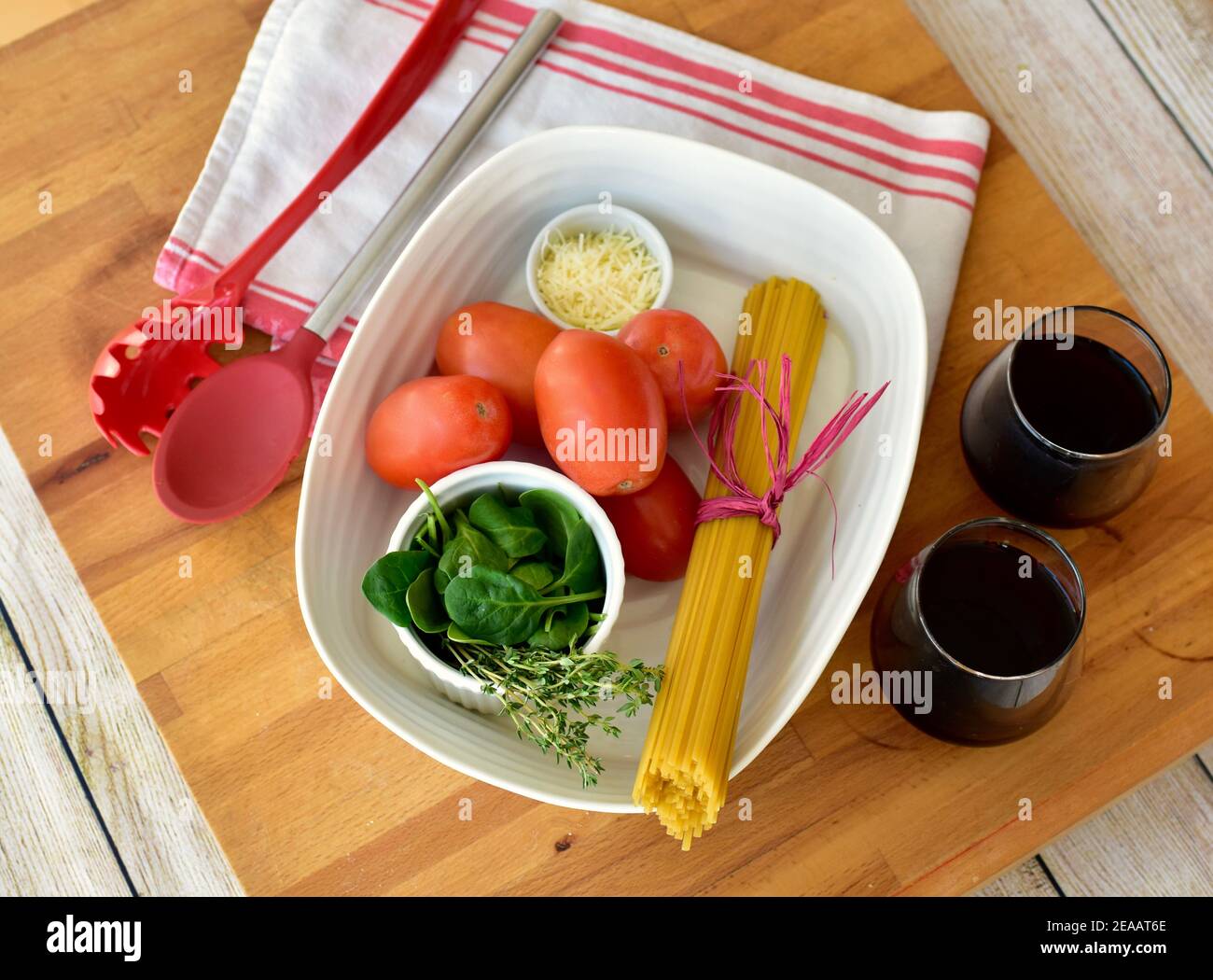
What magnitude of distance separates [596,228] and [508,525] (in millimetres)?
301

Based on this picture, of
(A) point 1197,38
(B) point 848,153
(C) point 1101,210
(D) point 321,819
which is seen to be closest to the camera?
(D) point 321,819

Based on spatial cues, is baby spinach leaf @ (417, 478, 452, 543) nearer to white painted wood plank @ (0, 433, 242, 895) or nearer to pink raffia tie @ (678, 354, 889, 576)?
pink raffia tie @ (678, 354, 889, 576)

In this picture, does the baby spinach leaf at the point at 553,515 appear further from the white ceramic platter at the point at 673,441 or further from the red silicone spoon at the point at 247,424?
the red silicone spoon at the point at 247,424

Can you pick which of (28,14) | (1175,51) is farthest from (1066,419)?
(28,14)

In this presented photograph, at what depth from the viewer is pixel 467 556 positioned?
0.67m

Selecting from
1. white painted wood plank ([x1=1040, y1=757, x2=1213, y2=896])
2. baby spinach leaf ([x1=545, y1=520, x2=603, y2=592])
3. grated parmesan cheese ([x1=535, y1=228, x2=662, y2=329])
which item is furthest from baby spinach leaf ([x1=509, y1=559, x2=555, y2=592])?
white painted wood plank ([x1=1040, y1=757, x2=1213, y2=896])

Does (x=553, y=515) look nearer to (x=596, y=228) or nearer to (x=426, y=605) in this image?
(x=426, y=605)

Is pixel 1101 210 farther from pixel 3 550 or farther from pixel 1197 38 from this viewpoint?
pixel 3 550

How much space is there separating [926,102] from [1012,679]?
0.54 metres

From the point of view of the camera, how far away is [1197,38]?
1229 mm

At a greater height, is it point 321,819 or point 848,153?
point 848,153

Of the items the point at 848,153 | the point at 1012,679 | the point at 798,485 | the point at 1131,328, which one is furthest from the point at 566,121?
the point at 1012,679

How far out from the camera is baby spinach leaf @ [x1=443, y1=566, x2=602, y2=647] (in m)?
0.65

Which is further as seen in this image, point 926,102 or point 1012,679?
point 926,102
